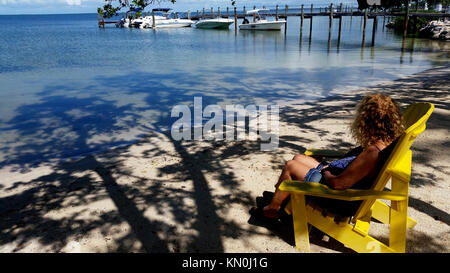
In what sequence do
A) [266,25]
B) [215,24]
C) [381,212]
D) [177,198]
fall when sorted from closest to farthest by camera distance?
1. [381,212]
2. [177,198]
3. [266,25]
4. [215,24]

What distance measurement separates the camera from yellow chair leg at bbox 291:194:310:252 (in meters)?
2.88

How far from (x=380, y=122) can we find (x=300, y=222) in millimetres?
1078

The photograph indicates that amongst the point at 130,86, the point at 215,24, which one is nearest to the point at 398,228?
the point at 130,86

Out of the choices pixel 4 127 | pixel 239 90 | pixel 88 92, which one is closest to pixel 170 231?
pixel 4 127

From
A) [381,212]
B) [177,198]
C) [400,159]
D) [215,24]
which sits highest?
[215,24]

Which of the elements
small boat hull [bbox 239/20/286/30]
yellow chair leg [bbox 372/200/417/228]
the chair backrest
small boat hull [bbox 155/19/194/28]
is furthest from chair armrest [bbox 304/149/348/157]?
small boat hull [bbox 155/19/194/28]

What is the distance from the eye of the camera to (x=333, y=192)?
8.70 ft

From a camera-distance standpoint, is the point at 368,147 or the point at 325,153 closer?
the point at 368,147

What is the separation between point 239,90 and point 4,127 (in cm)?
808

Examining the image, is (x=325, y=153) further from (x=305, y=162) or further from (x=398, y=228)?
(x=398, y=228)

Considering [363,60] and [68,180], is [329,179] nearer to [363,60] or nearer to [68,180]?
[68,180]

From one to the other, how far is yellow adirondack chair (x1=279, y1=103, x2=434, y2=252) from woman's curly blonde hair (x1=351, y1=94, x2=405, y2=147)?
121 millimetres

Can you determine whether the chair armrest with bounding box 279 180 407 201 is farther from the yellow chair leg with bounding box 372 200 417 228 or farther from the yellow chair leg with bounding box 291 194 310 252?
the yellow chair leg with bounding box 372 200 417 228
